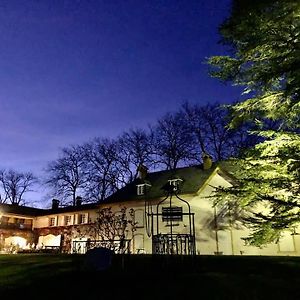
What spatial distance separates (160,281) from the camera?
7.54 meters

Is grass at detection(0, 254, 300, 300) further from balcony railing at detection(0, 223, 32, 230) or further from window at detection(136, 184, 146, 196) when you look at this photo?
balcony railing at detection(0, 223, 32, 230)

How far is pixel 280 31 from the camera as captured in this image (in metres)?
9.05

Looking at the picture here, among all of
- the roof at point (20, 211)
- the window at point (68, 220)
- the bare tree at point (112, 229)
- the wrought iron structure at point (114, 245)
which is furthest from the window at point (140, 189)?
the roof at point (20, 211)

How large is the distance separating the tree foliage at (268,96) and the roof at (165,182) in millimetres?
16548

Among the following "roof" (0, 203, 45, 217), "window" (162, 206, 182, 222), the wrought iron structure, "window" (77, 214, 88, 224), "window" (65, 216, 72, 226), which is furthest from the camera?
"roof" (0, 203, 45, 217)

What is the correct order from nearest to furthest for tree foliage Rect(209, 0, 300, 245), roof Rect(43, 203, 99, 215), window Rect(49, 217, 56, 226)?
tree foliage Rect(209, 0, 300, 245)
roof Rect(43, 203, 99, 215)
window Rect(49, 217, 56, 226)

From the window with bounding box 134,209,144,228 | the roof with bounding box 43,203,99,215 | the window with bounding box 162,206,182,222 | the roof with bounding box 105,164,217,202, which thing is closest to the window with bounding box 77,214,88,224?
the roof with bounding box 43,203,99,215

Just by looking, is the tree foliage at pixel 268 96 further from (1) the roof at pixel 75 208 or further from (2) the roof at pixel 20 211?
(2) the roof at pixel 20 211

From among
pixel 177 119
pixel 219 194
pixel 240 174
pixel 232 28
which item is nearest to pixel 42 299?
pixel 219 194

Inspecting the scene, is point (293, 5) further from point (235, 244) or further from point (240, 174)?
point (235, 244)

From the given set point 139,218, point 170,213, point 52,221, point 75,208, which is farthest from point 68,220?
point 170,213

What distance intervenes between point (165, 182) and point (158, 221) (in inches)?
301

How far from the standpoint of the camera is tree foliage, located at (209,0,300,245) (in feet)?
28.0

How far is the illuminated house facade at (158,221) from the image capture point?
954 inches
